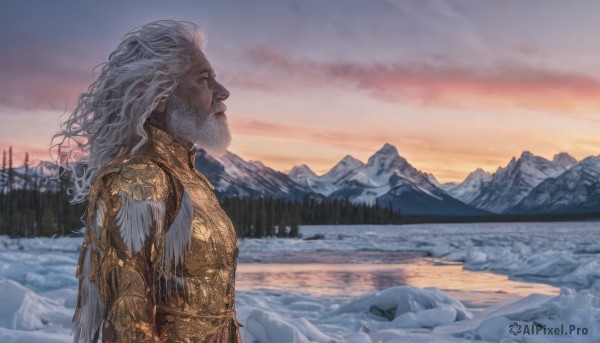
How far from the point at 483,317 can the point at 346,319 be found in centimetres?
212

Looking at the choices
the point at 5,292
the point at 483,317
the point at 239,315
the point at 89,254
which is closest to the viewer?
the point at 89,254

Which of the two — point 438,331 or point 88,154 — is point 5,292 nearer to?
point 438,331

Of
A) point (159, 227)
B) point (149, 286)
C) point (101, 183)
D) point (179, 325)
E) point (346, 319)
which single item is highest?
point (101, 183)

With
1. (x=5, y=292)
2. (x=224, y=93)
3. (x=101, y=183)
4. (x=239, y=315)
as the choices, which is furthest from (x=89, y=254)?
(x=5, y=292)

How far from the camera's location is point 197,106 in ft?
6.62

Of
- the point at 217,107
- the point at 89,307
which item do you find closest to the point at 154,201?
the point at 89,307

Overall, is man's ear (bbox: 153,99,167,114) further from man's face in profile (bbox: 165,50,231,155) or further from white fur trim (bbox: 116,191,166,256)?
white fur trim (bbox: 116,191,166,256)

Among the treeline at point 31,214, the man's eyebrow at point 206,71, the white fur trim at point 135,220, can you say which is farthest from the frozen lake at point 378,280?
the treeline at point 31,214

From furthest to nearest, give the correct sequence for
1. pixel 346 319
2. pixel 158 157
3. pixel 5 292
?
pixel 346 319 → pixel 5 292 → pixel 158 157

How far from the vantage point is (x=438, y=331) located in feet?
28.9

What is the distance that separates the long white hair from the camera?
1.89m

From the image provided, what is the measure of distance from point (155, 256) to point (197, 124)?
47 centimetres

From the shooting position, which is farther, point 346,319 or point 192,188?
point 346,319

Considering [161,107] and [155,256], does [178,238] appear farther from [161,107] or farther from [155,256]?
[161,107]
